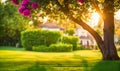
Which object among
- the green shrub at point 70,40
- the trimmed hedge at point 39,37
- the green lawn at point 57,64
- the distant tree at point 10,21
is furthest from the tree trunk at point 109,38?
the distant tree at point 10,21

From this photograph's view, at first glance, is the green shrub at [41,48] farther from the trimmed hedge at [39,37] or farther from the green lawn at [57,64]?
the green lawn at [57,64]

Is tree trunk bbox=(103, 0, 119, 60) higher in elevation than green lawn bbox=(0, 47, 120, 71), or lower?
higher

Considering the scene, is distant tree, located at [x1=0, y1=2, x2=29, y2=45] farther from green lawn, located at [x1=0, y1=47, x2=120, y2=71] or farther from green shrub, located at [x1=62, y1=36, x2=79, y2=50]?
green lawn, located at [x1=0, y1=47, x2=120, y2=71]

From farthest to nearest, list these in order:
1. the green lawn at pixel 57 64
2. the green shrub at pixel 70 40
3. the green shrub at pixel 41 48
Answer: the green shrub at pixel 70 40
the green shrub at pixel 41 48
the green lawn at pixel 57 64

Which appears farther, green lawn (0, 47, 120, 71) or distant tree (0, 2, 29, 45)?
distant tree (0, 2, 29, 45)

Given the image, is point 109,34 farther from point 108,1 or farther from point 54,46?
point 54,46

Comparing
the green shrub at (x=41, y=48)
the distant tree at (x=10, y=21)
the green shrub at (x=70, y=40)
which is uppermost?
the distant tree at (x=10, y=21)

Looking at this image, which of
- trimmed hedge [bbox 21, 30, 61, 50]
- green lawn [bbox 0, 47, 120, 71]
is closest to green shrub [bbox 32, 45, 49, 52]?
trimmed hedge [bbox 21, 30, 61, 50]

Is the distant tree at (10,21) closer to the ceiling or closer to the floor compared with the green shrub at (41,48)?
closer to the ceiling

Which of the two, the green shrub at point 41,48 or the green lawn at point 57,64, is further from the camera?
the green shrub at point 41,48

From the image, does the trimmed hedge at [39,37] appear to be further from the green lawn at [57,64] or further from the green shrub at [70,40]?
the green lawn at [57,64]

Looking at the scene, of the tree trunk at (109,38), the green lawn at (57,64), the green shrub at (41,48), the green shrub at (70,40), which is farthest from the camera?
the green shrub at (70,40)

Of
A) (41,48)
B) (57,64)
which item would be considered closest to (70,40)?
(41,48)

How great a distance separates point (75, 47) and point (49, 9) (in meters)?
31.7
